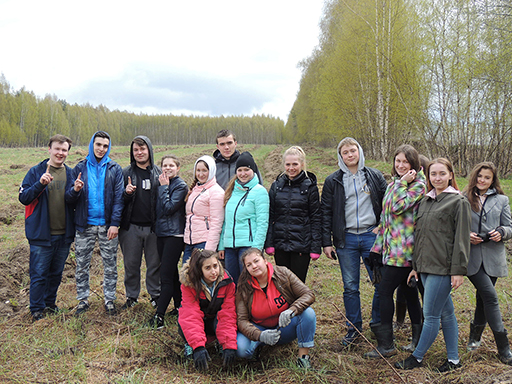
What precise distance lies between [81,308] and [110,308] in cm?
37

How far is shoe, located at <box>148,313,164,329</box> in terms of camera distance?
12.3ft

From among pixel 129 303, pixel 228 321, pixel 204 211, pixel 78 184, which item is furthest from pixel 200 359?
pixel 78 184

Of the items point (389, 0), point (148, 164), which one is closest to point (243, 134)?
point (389, 0)

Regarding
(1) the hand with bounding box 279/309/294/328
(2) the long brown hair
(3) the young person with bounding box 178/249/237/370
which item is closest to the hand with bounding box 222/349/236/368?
(3) the young person with bounding box 178/249/237/370

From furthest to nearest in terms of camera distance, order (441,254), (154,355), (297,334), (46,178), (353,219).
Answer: (46,178), (353,219), (154,355), (297,334), (441,254)

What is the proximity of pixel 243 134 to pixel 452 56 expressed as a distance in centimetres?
9292

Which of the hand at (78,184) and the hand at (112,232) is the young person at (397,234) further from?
the hand at (78,184)

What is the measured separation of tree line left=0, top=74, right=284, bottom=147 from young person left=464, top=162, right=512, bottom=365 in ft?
224

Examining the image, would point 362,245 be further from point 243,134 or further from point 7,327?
point 243,134

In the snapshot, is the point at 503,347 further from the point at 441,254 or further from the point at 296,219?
the point at 296,219

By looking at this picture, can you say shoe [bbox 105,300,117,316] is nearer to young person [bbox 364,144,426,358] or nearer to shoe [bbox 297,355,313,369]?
shoe [bbox 297,355,313,369]

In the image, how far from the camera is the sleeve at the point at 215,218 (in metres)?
3.69

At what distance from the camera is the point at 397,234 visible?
321cm

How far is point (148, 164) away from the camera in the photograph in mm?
4348
